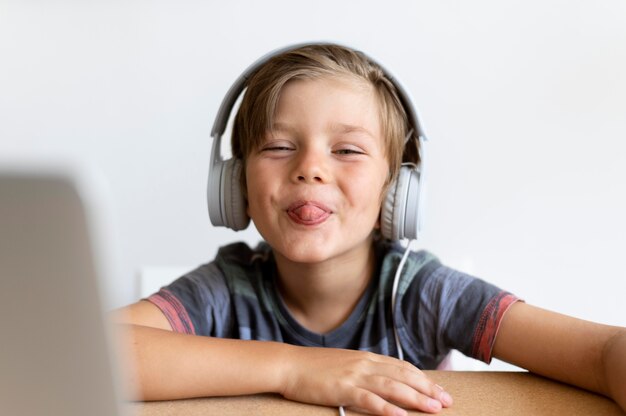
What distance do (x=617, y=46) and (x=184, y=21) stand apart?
1213 mm

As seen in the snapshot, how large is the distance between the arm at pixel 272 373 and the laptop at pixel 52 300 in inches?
17.1

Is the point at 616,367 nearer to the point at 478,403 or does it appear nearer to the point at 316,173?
the point at 478,403

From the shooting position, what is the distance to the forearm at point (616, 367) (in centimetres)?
84

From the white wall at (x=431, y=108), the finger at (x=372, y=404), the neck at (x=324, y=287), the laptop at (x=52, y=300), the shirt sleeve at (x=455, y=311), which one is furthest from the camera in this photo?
the white wall at (x=431, y=108)

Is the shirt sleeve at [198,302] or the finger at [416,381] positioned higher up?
the finger at [416,381]

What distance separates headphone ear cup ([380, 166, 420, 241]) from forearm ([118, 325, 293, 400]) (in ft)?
1.14

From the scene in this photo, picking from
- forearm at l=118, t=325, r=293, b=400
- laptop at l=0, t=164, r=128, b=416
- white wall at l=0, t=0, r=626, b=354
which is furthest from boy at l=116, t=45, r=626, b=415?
white wall at l=0, t=0, r=626, b=354

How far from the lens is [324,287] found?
4.37ft

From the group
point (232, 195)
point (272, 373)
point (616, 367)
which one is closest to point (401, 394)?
point (272, 373)

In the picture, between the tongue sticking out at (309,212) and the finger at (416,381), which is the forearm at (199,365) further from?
the tongue sticking out at (309,212)

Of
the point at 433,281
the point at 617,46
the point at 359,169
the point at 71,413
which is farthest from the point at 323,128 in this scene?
the point at 617,46

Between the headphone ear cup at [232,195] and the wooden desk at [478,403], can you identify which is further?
the headphone ear cup at [232,195]

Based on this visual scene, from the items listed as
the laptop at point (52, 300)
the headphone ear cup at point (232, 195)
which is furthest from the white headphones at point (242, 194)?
the laptop at point (52, 300)

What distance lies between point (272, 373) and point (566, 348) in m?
0.37
